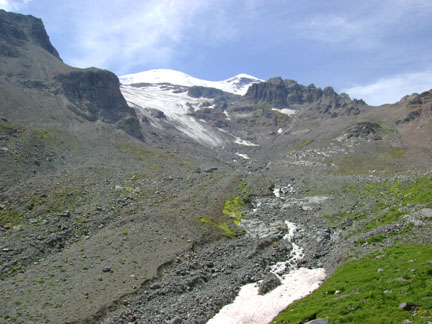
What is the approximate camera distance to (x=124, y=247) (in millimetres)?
46500

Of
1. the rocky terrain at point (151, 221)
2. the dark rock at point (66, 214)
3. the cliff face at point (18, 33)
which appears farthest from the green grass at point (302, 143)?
the cliff face at point (18, 33)

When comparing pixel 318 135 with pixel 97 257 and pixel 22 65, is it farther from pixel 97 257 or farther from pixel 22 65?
pixel 97 257

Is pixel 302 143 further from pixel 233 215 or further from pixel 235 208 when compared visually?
pixel 233 215

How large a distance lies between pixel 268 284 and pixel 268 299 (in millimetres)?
2672

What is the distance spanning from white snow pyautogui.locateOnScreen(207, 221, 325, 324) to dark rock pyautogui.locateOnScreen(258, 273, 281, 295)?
43 cm

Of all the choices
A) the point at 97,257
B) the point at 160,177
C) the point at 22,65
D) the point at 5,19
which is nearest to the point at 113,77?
the point at 22,65

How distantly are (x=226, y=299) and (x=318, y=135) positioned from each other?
167836mm

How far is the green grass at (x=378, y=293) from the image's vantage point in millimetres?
19344

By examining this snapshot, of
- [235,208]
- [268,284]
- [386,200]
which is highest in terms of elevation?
[386,200]

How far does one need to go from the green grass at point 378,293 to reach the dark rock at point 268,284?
7563 mm

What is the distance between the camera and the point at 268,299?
3503 centimetres

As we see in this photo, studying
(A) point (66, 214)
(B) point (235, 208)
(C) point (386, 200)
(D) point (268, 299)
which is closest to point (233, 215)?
(B) point (235, 208)

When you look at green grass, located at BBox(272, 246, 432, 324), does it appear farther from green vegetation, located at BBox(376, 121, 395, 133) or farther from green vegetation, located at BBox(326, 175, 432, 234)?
green vegetation, located at BBox(376, 121, 395, 133)

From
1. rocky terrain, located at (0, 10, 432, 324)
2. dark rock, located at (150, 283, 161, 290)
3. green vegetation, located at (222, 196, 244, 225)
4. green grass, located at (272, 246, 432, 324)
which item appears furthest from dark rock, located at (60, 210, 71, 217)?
green grass, located at (272, 246, 432, 324)
